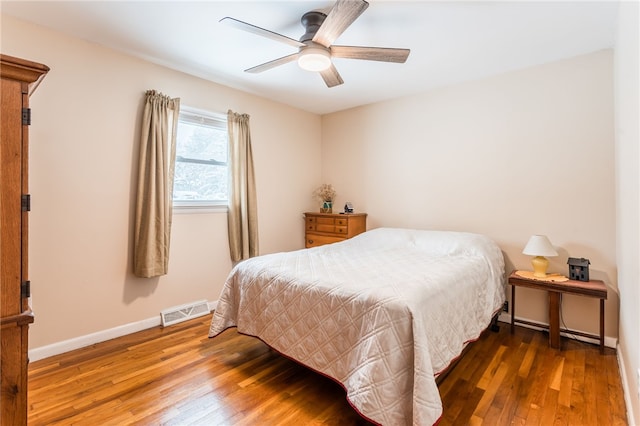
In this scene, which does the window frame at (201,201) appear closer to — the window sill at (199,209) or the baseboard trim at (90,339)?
the window sill at (199,209)

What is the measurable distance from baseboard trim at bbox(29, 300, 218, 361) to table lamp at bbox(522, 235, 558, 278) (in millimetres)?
3492

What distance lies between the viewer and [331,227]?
402cm

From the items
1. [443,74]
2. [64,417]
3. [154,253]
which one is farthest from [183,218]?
[443,74]

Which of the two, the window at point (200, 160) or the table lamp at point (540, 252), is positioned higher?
the window at point (200, 160)

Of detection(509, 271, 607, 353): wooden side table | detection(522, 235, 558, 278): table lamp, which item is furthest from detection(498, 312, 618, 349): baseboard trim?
detection(522, 235, 558, 278): table lamp

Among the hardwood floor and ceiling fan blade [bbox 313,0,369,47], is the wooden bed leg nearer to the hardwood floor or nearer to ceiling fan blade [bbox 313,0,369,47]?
the hardwood floor

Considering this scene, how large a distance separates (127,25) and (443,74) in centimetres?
283

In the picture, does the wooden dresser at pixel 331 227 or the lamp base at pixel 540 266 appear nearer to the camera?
the lamp base at pixel 540 266

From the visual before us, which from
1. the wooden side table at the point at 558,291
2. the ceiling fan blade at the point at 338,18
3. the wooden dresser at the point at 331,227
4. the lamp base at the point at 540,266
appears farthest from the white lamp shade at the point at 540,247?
the ceiling fan blade at the point at 338,18

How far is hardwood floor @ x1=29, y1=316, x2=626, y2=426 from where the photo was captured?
167 cm

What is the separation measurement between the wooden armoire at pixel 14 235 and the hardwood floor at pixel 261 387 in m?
0.77

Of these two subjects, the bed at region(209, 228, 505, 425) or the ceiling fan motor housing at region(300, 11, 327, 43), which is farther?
the ceiling fan motor housing at region(300, 11, 327, 43)

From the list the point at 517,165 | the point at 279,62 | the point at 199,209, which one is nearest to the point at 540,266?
the point at 517,165

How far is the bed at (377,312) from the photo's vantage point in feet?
4.71
